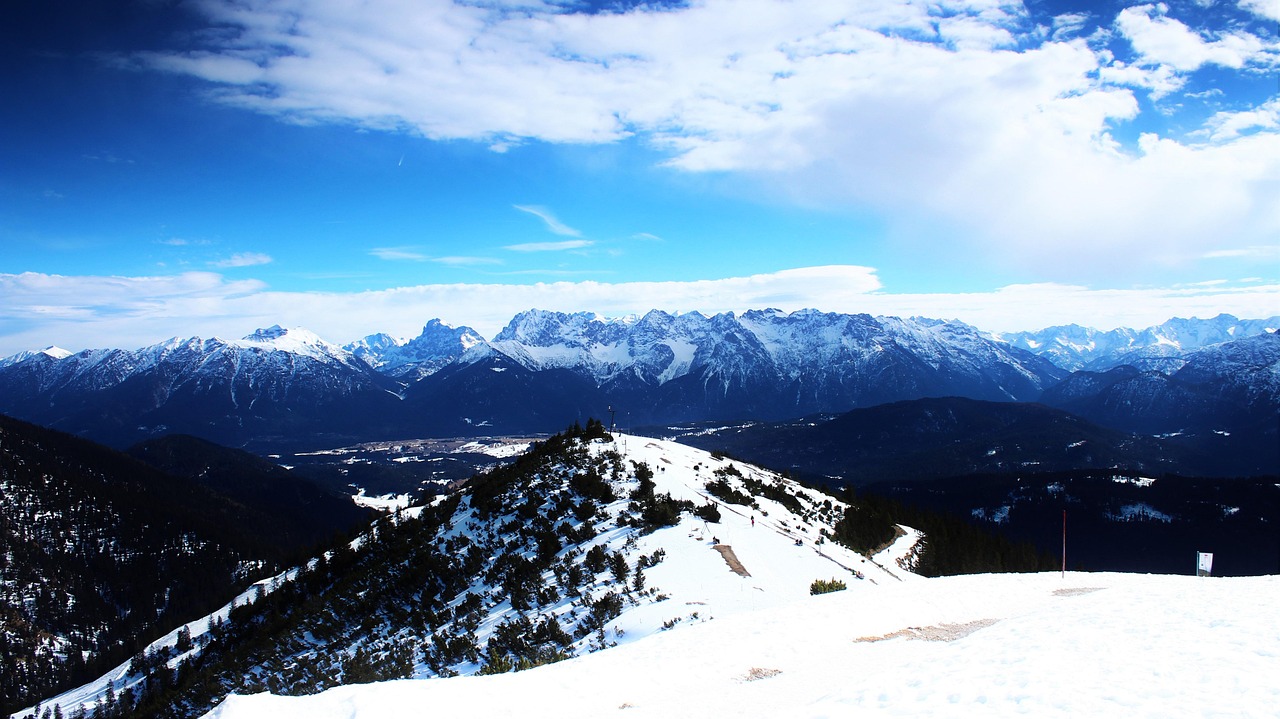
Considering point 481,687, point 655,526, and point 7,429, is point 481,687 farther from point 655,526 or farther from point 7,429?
point 7,429

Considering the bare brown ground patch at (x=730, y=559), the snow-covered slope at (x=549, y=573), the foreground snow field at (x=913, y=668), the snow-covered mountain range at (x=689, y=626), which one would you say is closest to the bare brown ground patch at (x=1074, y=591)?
the snow-covered mountain range at (x=689, y=626)

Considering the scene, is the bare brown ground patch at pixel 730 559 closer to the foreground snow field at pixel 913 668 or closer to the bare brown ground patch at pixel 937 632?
the foreground snow field at pixel 913 668

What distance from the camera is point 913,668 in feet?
38.8

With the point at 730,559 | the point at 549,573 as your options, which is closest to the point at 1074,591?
the point at 730,559

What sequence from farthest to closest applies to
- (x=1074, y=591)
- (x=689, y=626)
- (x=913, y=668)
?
(x=1074, y=591) < (x=689, y=626) < (x=913, y=668)

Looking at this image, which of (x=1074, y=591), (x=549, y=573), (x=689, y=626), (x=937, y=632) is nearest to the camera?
(x=937, y=632)

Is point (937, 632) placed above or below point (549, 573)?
above

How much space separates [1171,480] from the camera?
192 m

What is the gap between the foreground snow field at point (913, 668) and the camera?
9.87 metres

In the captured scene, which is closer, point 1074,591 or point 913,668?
point 913,668

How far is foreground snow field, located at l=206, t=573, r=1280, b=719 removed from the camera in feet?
32.4

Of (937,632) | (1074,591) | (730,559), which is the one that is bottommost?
(730,559)

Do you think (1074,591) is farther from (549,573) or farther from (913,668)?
(549,573)

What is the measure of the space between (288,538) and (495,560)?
651 feet
